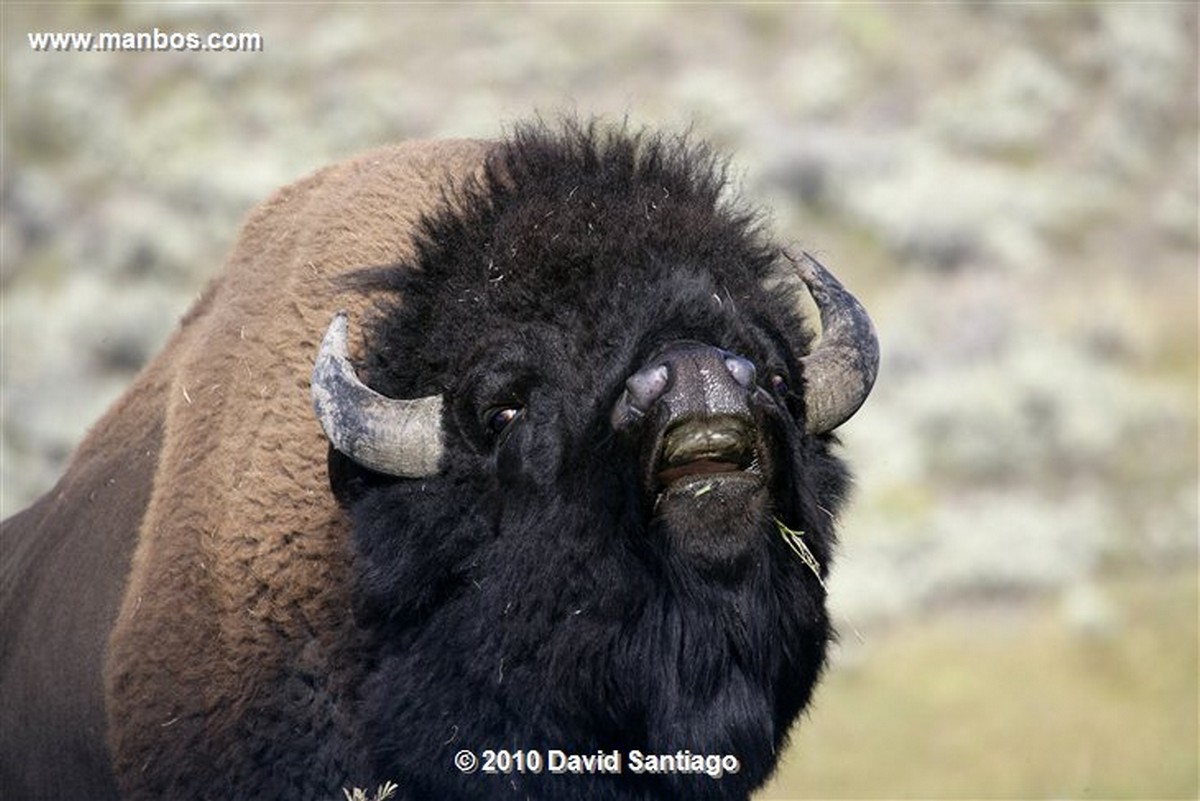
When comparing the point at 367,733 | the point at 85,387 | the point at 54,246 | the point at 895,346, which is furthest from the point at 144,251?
the point at 367,733

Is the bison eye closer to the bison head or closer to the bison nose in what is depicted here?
the bison head

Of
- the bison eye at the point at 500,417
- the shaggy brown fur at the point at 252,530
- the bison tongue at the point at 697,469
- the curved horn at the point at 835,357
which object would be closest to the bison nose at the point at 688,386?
the bison tongue at the point at 697,469

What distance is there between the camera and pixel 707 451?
15.1 feet

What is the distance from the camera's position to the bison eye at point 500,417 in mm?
5145

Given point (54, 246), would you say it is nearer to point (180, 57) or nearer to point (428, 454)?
point (180, 57)

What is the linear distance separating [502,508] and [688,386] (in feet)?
2.77

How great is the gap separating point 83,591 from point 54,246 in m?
17.8

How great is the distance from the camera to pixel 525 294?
5281 millimetres

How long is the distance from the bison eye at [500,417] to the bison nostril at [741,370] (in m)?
0.75

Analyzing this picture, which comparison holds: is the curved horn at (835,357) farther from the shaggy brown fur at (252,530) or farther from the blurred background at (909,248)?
the blurred background at (909,248)

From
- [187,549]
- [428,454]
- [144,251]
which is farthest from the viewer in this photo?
[144,251]

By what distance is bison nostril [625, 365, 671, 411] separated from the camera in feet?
15.2

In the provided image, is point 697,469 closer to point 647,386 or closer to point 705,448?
point 705,448

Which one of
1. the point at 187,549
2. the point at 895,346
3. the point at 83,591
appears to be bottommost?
the point at 895,346
